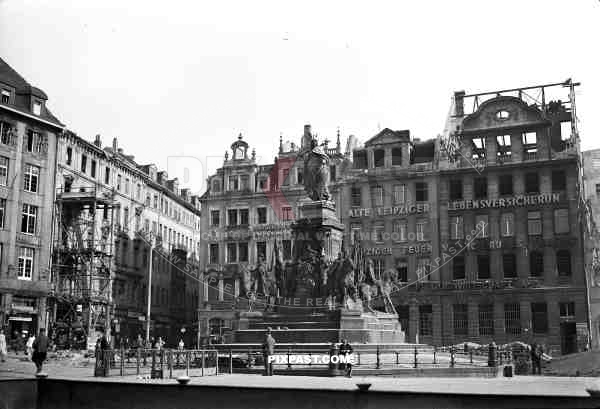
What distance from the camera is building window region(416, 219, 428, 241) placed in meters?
50.9

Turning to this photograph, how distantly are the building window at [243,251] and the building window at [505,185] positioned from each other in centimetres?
1911

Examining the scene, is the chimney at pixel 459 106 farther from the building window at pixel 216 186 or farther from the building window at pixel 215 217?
the building window at pixel 215 217

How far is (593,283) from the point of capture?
4638 cm

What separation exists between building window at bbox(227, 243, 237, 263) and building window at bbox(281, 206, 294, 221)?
14.6 ft

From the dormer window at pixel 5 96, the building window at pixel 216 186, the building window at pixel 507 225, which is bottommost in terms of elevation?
the building window at pixel 507 225

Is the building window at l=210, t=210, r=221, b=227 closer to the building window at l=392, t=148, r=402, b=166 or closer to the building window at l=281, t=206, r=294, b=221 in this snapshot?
the building window at l=281, t=206, r=294, b=221

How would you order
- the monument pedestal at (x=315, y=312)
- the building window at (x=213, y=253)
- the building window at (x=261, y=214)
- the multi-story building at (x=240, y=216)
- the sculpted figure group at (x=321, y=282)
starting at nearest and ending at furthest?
the monument pedestal at (x=315, y=312)
the sculpted figure group at (x=321, y=282)
the multi-story building at (x=240, y=216)
the building window at (x=261, y=214)
the building window at (x=213, y=253)

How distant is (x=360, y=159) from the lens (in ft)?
179

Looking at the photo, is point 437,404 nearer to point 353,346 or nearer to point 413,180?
point 353,346

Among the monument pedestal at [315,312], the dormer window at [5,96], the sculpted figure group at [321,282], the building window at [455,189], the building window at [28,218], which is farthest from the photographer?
the building window at [455,189]

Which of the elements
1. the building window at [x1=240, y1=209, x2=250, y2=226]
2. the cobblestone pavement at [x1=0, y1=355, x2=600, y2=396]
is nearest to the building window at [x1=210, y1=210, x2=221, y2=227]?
the building window at [x1=240, y1=209, x2=250, y2=226]

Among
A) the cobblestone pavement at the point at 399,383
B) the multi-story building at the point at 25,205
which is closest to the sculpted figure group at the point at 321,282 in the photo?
the cobblestone pavement at the point at 399,383

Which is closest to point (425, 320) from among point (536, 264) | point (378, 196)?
point (536, 264)

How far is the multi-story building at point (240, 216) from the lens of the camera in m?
55.1
